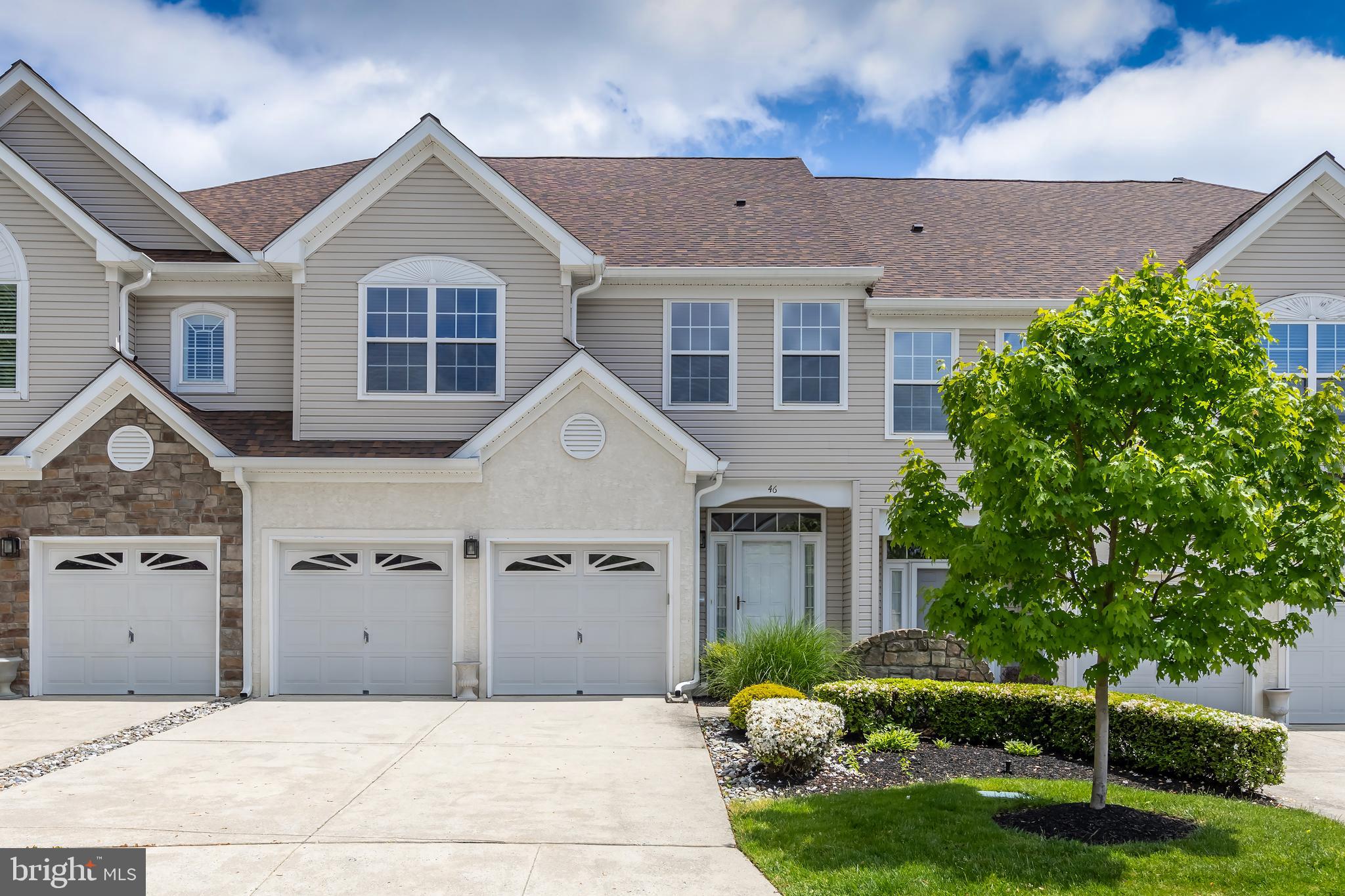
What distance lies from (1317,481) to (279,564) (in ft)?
41.5

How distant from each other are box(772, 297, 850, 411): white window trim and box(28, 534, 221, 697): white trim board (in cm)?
859

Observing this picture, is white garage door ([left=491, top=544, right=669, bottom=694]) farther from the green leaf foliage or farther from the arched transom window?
the green leaf foliage

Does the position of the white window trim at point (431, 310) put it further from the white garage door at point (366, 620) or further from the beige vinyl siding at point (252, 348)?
the white garage door at point (366, 620)

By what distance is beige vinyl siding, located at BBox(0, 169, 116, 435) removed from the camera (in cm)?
1512

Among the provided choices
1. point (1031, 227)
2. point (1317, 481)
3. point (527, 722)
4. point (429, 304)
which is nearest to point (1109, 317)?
point (1317, 481)

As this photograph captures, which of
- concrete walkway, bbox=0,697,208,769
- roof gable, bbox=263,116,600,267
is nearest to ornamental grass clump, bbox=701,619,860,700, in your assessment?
roof gable, bbox=263,116,600,267

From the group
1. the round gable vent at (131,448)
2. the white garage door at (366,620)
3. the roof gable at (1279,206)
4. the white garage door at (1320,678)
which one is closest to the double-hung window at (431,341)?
the white garage door at (366,620)

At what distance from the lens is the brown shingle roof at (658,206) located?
1645cm

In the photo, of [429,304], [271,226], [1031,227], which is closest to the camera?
[429,304]

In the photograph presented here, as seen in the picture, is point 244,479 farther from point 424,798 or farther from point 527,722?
point 424,798

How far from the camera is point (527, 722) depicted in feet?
41.2

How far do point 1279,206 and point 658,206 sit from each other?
9865mm

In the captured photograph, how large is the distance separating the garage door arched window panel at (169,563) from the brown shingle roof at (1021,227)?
1104cm

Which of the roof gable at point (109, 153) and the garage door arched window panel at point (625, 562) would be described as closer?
the garage door arched window panel at point (625, 562)
